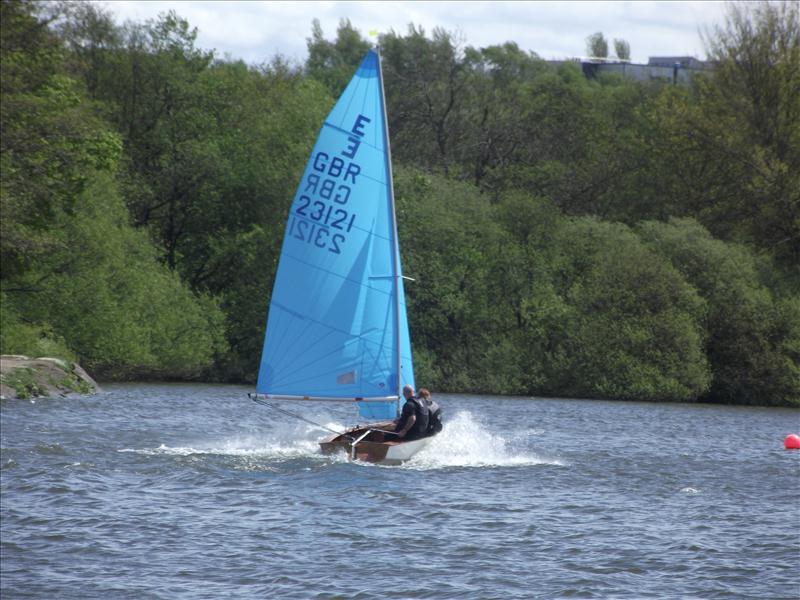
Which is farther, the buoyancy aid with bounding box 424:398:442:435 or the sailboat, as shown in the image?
the sailboat

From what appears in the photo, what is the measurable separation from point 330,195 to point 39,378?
17009 millimetres

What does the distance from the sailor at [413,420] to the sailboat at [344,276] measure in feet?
1.35

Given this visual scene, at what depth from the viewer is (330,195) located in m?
25.0

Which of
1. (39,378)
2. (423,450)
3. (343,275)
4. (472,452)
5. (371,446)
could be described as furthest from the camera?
(39,378)

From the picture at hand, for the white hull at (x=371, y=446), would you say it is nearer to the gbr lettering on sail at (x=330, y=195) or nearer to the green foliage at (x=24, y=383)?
the gbr lettering on sail at (x=330, y=195)

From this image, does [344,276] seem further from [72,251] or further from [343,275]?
[72,251]

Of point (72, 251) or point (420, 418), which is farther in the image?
point (72, 251)

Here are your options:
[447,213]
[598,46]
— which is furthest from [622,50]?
[447,213]

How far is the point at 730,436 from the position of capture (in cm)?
3509

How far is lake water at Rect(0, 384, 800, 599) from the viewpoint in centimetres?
1498

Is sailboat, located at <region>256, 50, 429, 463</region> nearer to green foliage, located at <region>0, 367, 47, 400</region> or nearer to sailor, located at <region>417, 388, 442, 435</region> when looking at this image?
sailor, located at <region>417, 388, 442, 435</region>

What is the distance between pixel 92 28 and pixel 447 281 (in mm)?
19488

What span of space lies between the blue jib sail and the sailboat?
0.06ft

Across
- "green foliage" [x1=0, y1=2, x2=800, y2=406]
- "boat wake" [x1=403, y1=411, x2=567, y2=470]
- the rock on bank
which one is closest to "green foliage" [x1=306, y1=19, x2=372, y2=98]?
"green foliage" [x1=0, y1=2, x2=800, y2=406]
